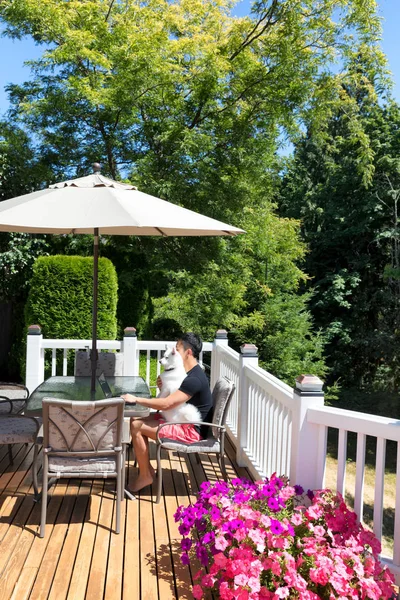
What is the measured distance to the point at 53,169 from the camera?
10062 millimetres

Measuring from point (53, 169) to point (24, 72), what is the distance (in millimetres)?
1957

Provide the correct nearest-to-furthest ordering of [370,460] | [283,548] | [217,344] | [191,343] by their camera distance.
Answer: [283,548]
[191,343]
[217,344]
[370,460]

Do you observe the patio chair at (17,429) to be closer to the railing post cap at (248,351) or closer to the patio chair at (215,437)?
the patio chair at (215,437)

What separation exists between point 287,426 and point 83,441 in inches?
47.1

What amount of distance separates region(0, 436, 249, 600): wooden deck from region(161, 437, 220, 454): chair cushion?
0.34 m

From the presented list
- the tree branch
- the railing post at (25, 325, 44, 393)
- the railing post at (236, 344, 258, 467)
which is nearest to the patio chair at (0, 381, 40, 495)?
the railing post at (25, 325, 44, 393)

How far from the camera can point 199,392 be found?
3.82 meters

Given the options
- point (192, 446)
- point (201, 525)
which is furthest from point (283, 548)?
point (192, 446)

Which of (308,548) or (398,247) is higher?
(398,247)

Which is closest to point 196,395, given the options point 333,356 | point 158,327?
point 158,327

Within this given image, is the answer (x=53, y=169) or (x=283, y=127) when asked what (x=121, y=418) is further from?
(x=283, y=127)

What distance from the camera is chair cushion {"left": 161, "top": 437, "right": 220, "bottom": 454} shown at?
3.71 m

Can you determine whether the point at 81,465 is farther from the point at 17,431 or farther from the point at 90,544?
the point at 17,431

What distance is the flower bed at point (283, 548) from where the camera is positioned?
221 cm
